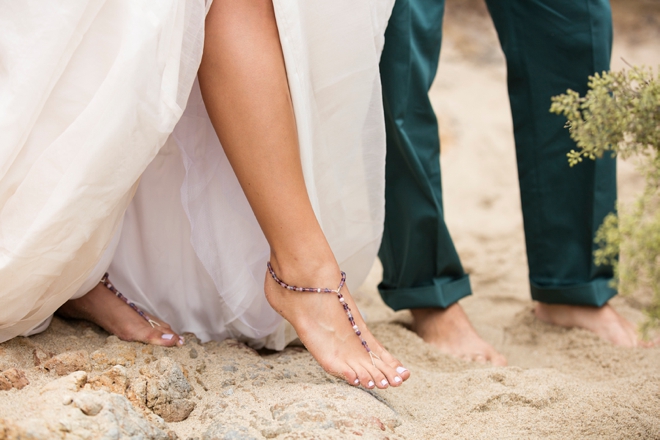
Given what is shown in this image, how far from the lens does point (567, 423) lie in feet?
3.48

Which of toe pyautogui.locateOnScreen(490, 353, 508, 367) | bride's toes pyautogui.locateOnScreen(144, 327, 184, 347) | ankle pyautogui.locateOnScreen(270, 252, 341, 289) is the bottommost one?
toe pyautogui.locateOnScreen(490, 353, 508, 367)

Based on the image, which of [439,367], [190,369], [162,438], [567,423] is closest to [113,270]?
[190,369]

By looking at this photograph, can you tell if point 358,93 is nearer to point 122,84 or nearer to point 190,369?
point 122,84

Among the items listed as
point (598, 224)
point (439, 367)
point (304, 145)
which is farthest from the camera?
point (598, 224)

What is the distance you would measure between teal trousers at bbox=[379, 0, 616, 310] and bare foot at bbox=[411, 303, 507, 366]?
5 centimetres

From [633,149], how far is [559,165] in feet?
2.61

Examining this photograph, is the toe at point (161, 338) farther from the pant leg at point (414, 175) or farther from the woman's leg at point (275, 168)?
the pant leg at point (414, 175)

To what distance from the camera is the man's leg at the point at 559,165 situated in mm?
1597

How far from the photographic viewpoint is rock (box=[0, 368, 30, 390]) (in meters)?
0.97

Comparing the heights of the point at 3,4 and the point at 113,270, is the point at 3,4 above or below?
above

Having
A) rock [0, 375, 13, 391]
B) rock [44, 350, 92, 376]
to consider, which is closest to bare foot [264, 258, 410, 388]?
rock [44, 350, 92, 376]

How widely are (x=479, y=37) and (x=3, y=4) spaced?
148 inches

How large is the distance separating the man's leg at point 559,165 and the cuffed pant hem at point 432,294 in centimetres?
27

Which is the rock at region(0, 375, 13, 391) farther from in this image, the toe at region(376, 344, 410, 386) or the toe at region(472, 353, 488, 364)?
the toe at region(472, 353, 488, 364)
